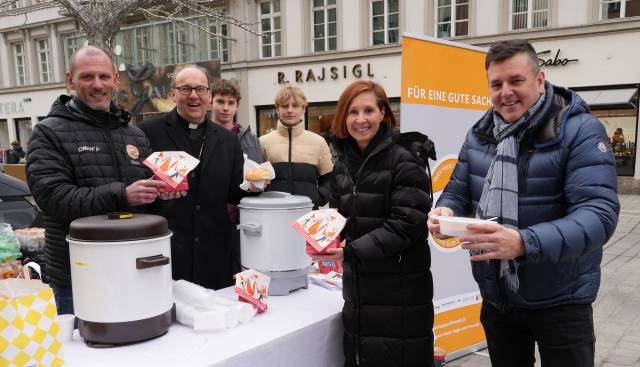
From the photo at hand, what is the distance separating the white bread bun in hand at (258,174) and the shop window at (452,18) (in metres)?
12.3

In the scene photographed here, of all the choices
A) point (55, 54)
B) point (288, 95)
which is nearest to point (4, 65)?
point (55, 54)

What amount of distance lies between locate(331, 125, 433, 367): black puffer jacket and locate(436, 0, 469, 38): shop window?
12.3 m

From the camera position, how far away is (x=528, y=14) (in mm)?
12109

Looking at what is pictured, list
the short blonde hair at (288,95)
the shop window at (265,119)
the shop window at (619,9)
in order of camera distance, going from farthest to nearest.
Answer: the shop window at (265,119) < the shop window at (619,9) < the short blonde hair at (288,95)

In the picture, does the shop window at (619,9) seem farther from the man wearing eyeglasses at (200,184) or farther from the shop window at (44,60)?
the shop window at (44,60)

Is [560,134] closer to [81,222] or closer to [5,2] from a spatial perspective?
[81,222]

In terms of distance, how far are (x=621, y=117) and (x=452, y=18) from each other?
4.94 metres

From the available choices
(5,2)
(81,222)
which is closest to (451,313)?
(81,222)

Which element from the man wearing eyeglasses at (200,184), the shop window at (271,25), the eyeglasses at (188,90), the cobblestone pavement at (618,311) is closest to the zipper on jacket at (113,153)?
the man wearing eyeglasses at (200,184)

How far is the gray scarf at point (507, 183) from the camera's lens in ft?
5.56

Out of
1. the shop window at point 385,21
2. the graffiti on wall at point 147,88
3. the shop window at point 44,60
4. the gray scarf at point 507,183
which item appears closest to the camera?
the gray scarf at point 507,183

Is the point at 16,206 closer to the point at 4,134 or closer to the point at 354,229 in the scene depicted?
the point at 354,229

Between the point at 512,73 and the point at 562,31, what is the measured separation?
1182 cm

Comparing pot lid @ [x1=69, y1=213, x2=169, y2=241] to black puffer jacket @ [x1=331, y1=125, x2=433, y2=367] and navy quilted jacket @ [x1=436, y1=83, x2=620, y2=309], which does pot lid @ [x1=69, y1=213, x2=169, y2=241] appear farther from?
navy quilted jacket @ [x1=436, y1=83, x2=620, y2=309]
